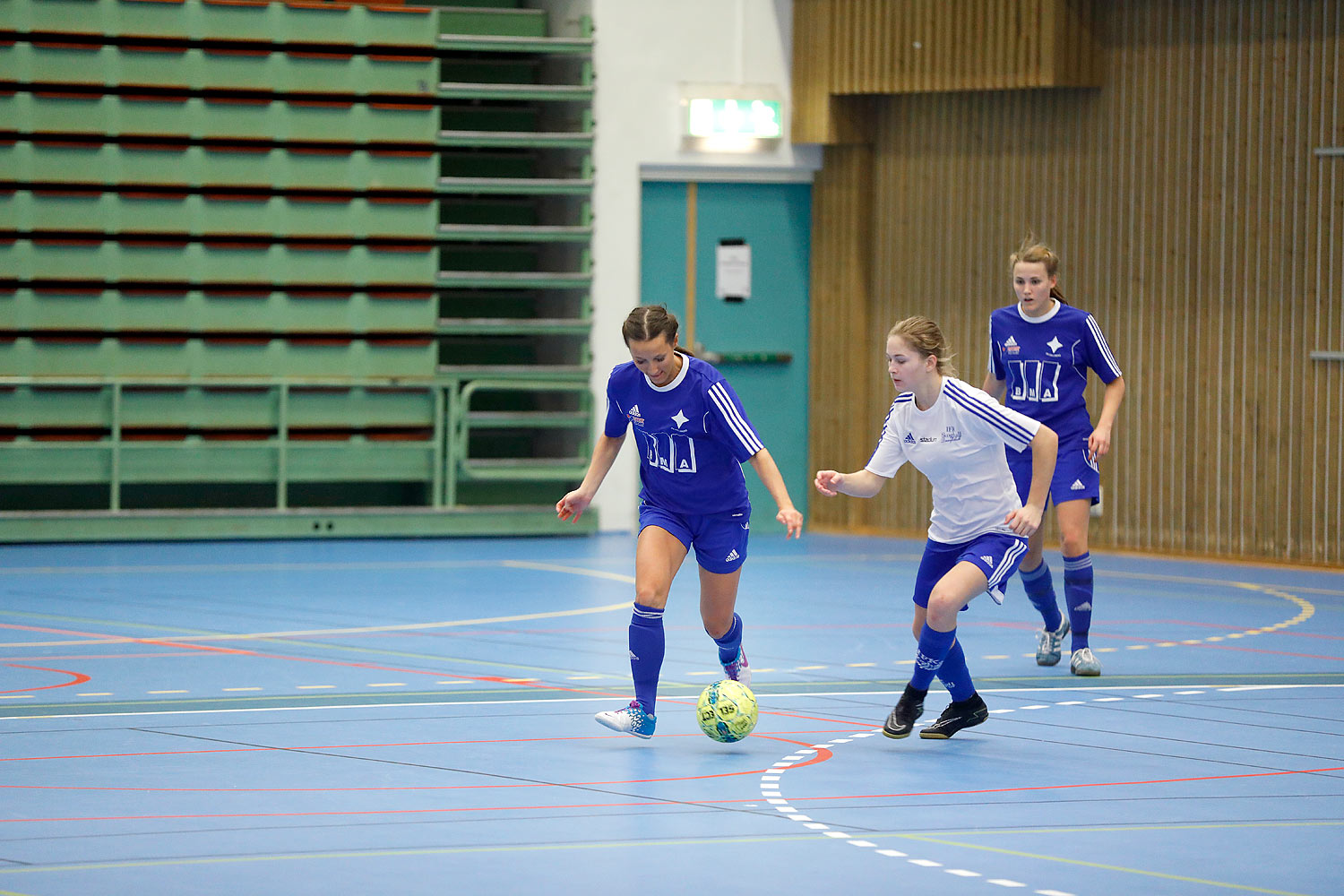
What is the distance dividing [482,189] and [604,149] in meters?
1.22

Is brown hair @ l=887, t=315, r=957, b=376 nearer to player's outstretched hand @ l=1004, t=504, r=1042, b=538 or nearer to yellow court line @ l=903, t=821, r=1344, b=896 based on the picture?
player's outstretched hand @ l=1004, t=504, r=1042, b=538

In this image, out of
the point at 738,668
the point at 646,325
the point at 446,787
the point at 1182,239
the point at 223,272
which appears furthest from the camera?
the point at 223,272

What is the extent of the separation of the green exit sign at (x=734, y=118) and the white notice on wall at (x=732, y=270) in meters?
1.02

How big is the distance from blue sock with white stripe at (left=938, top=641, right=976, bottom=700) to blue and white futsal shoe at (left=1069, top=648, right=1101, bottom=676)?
1.71 meters

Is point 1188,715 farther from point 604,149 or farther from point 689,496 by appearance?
point 604,149

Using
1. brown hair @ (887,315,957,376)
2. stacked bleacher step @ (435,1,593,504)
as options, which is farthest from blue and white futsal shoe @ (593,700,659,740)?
stacked bleacher step @ (435,1,593,504)

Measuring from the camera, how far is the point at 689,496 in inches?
268

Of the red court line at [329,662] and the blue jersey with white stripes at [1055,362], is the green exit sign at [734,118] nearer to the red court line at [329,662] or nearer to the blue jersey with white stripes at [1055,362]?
the blue jersey with white stripes at [1055,362]

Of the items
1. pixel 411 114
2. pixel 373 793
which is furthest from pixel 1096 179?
pixel 373 793

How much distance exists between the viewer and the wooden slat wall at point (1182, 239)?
13602 mm

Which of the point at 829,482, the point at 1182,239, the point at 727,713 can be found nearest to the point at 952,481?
the point at 829,482

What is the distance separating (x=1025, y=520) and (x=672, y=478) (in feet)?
4.43

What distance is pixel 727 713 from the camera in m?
6.31

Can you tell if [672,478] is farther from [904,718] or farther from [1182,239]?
[1182,239]
